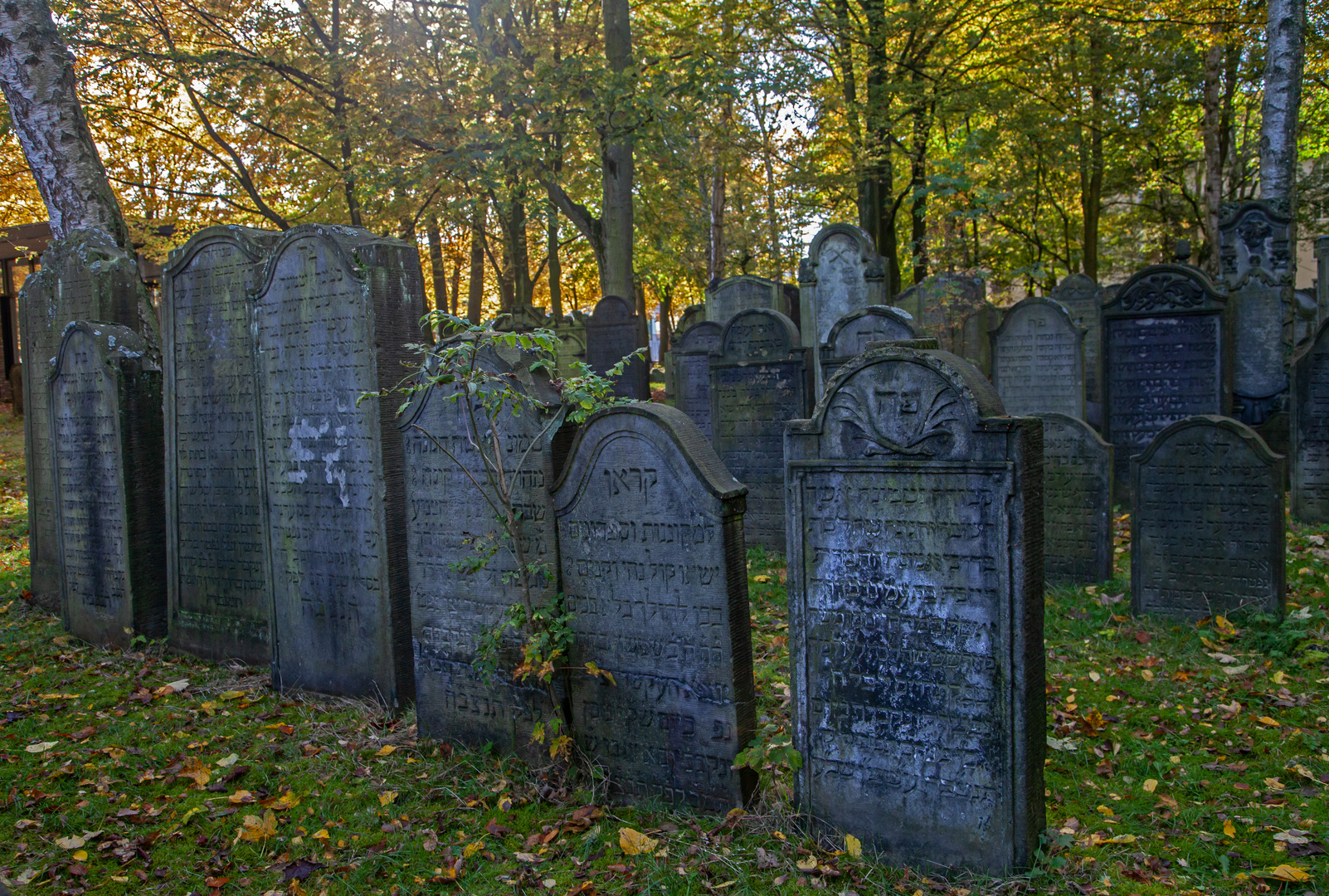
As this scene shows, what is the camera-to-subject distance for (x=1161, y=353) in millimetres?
9078

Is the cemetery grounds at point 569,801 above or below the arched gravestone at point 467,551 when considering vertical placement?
below

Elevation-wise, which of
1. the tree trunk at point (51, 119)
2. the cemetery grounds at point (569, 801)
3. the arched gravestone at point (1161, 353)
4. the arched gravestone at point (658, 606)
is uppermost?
the tree trunk at point (51, 119)

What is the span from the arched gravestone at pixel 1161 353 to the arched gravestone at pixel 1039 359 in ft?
1.39

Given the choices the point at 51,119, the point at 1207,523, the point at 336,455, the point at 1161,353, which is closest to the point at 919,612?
the point at 336,455

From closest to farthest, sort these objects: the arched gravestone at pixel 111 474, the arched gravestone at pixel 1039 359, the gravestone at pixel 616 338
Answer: the arched gravestone at pixel 111 474, the arched gravestone at pixel 1039 359, the gravestone at pixel 616 338

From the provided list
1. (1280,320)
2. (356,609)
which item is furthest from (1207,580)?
(1280,320)

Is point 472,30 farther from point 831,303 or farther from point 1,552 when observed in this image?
point 1,552

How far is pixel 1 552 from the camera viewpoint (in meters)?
9.38

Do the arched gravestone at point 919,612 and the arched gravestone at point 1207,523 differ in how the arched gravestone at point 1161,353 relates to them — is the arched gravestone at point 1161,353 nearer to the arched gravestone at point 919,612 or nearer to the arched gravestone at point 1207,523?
the arched gravestone at point 1207,523

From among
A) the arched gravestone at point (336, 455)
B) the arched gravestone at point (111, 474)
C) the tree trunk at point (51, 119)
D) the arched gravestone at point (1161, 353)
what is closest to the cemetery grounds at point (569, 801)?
the arched gravestone at point (336, 455)

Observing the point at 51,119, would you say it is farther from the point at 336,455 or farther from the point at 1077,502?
the point at 1077,502

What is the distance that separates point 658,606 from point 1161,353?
7.51m

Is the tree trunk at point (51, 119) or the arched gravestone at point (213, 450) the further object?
the tree trunk at point (51, 119)

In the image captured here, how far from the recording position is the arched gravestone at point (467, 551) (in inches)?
166
